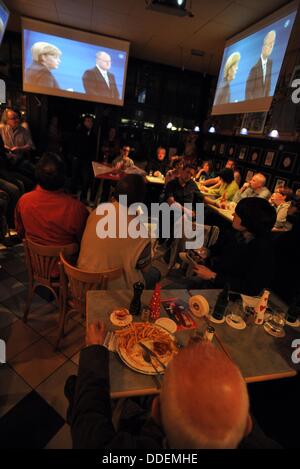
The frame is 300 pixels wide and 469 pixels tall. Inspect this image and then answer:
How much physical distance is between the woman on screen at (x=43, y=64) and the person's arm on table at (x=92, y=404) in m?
6.29

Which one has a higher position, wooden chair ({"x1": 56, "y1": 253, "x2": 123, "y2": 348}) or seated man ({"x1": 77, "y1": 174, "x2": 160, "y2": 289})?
seated man ({"x1": 77, "y1": 174, "x2": 160, "y2": 289})

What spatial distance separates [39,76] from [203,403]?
22.1ft

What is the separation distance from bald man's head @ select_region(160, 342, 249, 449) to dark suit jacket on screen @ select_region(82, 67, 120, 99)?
648 centimetres

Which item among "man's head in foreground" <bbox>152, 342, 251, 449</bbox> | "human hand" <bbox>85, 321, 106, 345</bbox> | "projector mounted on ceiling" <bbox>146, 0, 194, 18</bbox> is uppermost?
"projector mounted on ceiling" <bbox>146, 0, 194, 18</bbox>

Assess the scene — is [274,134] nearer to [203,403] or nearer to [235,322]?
[235,322]

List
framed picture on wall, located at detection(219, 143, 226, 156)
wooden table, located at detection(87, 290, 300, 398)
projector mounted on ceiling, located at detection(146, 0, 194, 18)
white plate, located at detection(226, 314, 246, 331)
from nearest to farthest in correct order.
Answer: wooden table, located at detection(87, 290, 300, 398)
white plate, located at detection(226, 314, 246, 331)
projector mounted on ceiling, located at detection(146, 0, 194, 18)
framed picture on wall, located at detection(219, 143, 226, 156)

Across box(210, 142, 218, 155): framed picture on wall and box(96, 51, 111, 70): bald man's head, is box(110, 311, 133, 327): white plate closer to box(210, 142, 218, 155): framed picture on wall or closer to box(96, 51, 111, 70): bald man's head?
box(96, 51, 111, 70): bald man's head

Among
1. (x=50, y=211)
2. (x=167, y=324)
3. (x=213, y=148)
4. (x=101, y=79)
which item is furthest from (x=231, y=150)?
(x=167, y=324)

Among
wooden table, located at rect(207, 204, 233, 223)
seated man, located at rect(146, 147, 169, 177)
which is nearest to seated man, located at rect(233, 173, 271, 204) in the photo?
wooden table, located at rect(207, 204, 233, 223)

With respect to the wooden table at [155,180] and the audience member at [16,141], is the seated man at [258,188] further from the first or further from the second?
the audience member at [16,141]

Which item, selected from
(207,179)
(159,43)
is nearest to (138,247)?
(207,179)

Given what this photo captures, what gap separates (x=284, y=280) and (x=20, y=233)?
2234 millimetres

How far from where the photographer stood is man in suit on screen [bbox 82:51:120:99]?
5703 millimetres

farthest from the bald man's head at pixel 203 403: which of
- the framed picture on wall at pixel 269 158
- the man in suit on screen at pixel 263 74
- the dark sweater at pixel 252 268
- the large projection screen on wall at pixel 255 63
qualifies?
the framed picture on wall at pixel 269 158
